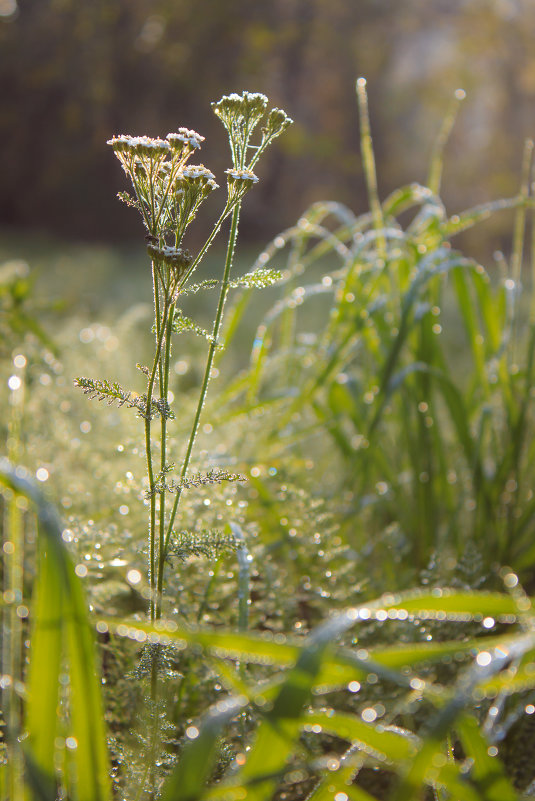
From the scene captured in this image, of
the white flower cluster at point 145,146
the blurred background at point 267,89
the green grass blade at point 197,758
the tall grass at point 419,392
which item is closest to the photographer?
the green grass blade at point 197,758

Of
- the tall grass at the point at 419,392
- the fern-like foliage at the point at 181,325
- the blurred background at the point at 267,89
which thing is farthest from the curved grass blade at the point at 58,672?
the blurred background at the point at 267,89

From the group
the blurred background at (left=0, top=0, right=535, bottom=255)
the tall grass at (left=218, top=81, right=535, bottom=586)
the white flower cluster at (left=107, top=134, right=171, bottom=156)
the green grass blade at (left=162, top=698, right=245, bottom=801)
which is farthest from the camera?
the blurred background at (left=0, top=0, right=535, bottom=255)

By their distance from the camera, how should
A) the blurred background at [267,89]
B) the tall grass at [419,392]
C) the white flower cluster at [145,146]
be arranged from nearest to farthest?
the white flower cluster at [145,146] → the tall grass at [419,392] → the blurred background at [267,89]

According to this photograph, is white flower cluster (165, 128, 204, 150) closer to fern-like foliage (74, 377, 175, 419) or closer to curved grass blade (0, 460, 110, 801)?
fern-like foliage (74, 377, 175, 419)

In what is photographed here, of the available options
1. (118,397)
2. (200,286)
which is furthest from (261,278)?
(118,397)

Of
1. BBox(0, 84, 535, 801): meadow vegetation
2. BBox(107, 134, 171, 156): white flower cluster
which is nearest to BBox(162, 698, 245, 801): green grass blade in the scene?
BBox(0, 84, 535, 801): meadow vegetation

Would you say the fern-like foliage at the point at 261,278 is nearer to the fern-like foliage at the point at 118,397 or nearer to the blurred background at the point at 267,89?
the fern-like foliage at the point at 118,397

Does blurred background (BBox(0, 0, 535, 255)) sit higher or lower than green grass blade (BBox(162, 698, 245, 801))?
higher
